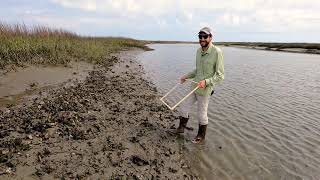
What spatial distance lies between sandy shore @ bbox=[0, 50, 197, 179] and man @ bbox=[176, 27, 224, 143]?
93 centimetres

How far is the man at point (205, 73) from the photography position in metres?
7.83

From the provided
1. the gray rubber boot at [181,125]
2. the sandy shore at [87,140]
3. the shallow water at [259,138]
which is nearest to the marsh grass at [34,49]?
the sandy shore at [87,140]

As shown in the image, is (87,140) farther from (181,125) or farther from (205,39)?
(205,39)

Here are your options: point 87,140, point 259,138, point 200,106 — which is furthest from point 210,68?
point 87,140

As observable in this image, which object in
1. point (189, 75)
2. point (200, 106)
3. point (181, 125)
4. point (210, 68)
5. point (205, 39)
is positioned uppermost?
point (205, 39)

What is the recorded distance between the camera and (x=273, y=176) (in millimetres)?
7102

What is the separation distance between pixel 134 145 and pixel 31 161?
7.95 feet

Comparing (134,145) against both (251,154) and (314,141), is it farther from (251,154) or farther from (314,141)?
(314,141)

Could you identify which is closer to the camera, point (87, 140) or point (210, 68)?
point (87, 140)

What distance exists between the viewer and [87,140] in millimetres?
8008

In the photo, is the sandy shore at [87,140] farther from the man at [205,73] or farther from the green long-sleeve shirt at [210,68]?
the green long-sleeve shirt at [210,68]

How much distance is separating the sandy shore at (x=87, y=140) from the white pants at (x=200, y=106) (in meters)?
0.82

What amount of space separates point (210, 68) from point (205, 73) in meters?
0.19

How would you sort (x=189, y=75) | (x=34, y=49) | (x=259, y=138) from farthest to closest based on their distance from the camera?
(x=34, y=49) → (x=259, y=138) → (x=189, y=75)
